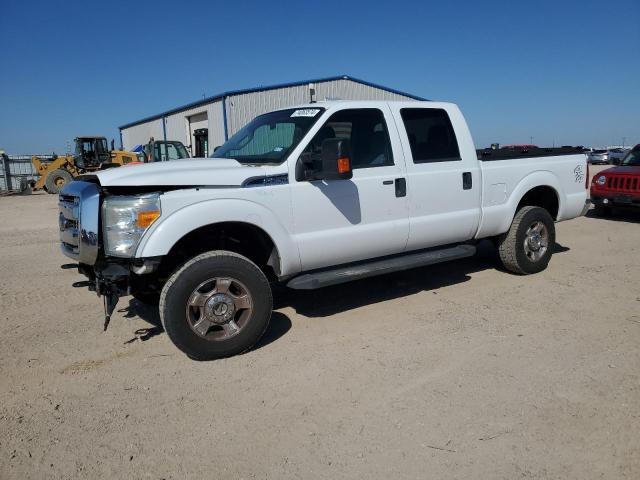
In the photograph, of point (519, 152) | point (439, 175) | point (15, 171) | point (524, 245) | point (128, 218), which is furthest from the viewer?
point (15, 171)

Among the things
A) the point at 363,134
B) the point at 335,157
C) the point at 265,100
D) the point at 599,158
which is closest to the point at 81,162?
the point at 265,100

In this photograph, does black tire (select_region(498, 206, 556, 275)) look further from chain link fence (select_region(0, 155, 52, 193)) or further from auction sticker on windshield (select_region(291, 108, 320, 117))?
chain link fence (select_region(0, 155, 52, 193))

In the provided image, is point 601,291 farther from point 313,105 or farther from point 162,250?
point 162,250

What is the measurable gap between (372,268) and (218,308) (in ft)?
5.13

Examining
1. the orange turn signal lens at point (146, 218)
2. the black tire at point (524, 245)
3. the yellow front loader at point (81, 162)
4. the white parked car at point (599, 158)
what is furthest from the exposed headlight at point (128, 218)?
the white parked car at point (599, 158)

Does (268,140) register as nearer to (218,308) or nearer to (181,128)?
(218,308)

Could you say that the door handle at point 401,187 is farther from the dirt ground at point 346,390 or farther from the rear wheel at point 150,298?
the rear wheel at point 150,298

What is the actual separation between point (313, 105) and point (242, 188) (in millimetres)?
1370

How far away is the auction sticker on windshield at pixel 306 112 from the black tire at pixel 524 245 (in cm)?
297

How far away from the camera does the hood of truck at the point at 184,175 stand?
12.4 feet

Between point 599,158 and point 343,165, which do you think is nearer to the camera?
point 343,165

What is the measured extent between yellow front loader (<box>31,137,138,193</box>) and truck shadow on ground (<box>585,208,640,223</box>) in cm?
1901

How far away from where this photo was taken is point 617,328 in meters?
4.41

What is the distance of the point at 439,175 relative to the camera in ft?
17.0
